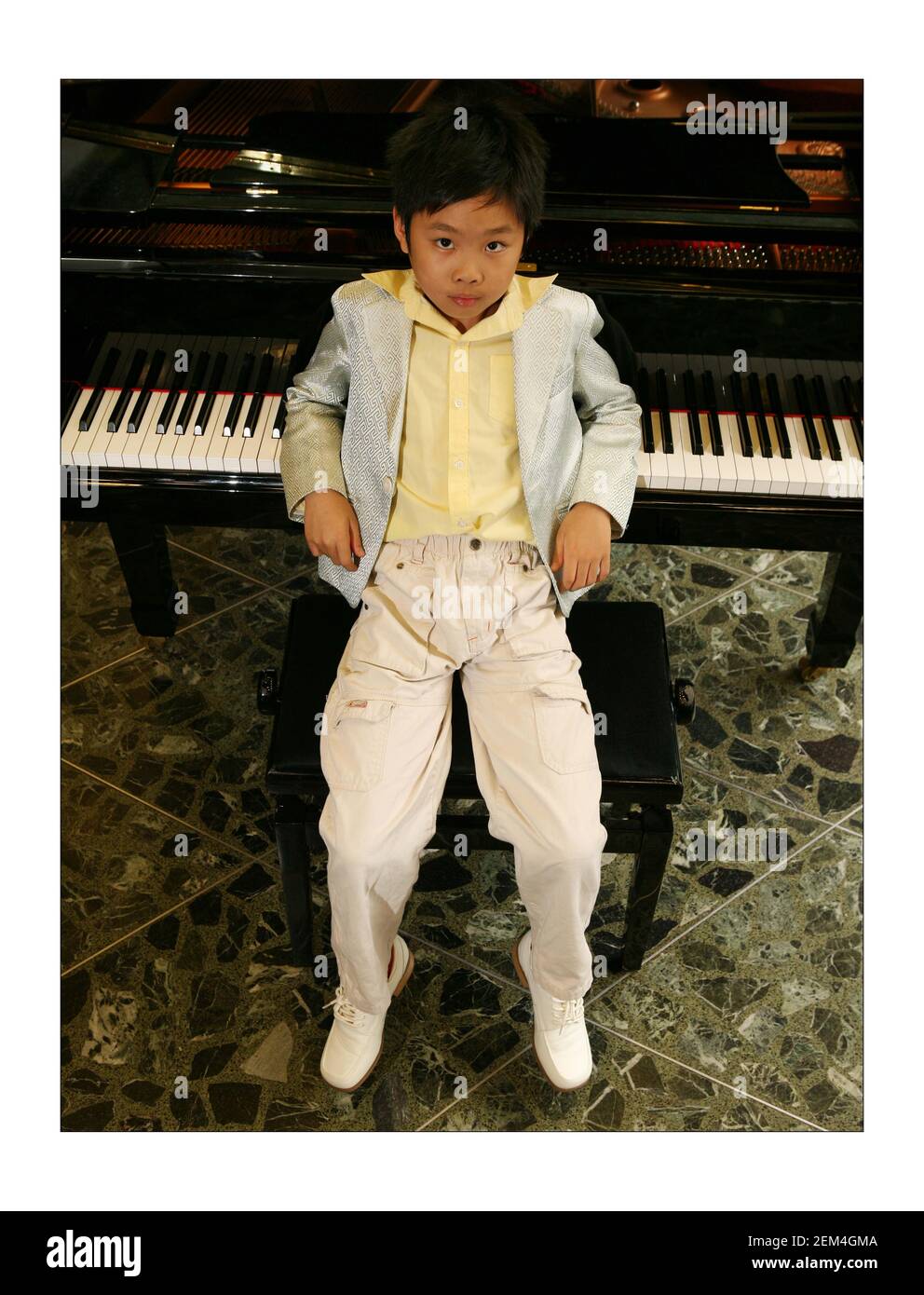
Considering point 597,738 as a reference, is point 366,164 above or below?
above

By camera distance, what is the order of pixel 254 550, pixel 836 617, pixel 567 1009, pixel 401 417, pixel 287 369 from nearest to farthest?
pixel 401 417, pixel 567 1009, pixel 287 369, pixel 836 617, pixel 254 550

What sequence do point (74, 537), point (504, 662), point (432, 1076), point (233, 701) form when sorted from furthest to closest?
point (74, 537) < point (233, 701) < point (432, 1076) < point (504, 662)

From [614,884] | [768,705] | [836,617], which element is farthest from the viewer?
[768,705]

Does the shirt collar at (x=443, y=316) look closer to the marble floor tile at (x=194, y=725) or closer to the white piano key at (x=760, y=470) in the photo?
the white piano key at (x=760, y=470)

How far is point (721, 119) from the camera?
8.06 feet

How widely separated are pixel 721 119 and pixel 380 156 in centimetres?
69

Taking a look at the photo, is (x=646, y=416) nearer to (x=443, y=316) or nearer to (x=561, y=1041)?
(x=443, y=316)

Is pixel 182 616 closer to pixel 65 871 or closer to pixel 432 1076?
pixel 65 871

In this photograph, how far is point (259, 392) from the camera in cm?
241

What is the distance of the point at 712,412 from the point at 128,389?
116cm

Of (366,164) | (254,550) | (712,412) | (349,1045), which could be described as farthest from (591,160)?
(349,1045)

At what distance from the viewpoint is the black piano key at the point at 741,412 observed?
236cm

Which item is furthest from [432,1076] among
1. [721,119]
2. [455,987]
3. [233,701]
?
[721,119]

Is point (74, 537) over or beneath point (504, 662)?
over
